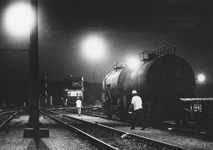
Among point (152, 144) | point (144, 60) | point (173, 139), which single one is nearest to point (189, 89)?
point (144, 60)

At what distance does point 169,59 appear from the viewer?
18.7 m

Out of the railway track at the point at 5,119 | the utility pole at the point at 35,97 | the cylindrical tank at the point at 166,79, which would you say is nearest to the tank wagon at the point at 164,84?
the cylindrical tank at the point at 166,79

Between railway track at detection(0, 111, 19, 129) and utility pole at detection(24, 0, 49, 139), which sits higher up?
utility pole at detection(24, 0, 49, 139)

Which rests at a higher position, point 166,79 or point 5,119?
point 166,79

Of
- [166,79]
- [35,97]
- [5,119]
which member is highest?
[166,79]

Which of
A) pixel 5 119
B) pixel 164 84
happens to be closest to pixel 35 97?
pixel 164 84

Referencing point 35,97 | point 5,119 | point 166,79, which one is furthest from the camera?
point 5,119

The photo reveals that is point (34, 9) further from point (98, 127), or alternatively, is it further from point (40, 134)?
point (98, 127)

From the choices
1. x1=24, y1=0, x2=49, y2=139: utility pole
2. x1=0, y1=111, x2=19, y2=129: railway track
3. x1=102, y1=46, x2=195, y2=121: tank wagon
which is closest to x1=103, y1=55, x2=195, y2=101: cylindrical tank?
x1=102, y1=46, x2=195, y2=121: tank wagon

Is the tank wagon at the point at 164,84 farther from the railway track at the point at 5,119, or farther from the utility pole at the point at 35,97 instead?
the railway track at the point at 5,119

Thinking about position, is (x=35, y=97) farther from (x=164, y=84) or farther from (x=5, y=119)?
(x=5, y=119)

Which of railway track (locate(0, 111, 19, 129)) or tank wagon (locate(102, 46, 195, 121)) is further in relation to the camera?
railway track (locate(0, 111, 19, 129))

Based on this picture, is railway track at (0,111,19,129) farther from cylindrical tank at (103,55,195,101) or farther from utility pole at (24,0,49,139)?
cylindrical tank at (103,55,195,101)

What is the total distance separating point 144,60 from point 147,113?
3.49 metres
